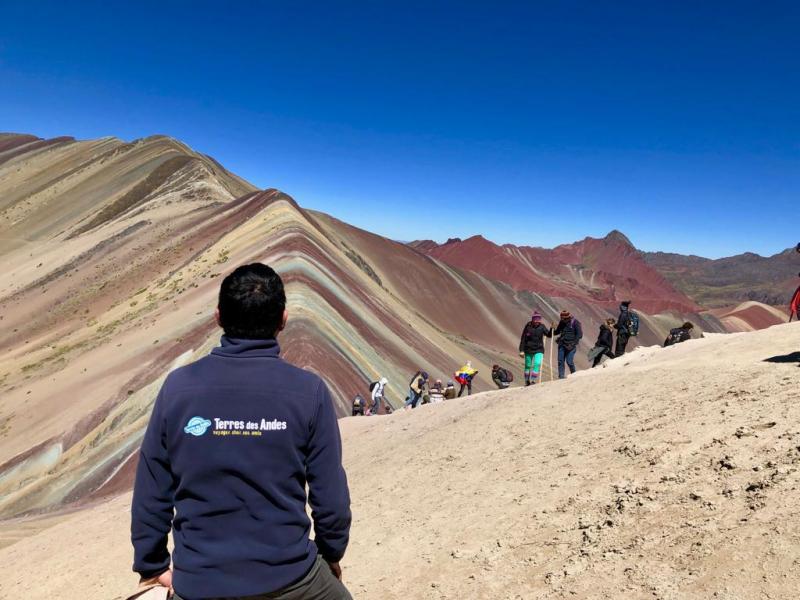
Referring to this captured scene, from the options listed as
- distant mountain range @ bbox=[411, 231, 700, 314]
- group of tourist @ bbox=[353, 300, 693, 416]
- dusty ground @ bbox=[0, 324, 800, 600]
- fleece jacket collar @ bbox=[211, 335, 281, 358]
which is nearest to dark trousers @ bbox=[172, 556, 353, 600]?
fleece jacket collar @ bbox=[211, 335, 281, 358]

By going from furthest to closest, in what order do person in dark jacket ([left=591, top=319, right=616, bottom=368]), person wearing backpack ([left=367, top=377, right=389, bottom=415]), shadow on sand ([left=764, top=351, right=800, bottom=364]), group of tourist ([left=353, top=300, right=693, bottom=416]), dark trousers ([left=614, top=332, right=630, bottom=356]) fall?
person wearing backpack ([left=367, top=377, right=389, bottom=415]) → dark trousers ([left=614, top=332, right=630, bottom=356]) → person in dark jacket ([left=591, top=319, right=616, bottom=368]) → group of tourist ([left=353, top=300, right=693, bottom=416]) → shadow on sand ([left=764, top=351, right=800, bottom=364])

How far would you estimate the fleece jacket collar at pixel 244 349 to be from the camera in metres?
2.07

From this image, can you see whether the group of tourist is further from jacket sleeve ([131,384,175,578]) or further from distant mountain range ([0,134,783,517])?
jacket sleeve ([131,384,175,578])

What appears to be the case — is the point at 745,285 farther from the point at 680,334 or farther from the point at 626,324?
the point at 626,324

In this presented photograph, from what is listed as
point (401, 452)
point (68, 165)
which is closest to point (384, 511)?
point (401, 452)

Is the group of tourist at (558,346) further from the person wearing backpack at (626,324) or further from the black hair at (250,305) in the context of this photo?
the black hair at (250,305)

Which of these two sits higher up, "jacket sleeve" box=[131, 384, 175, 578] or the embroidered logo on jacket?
the embroidered logo on jacket

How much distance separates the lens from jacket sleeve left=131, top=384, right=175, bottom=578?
2.07 m

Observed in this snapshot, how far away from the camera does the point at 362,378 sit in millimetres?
18203

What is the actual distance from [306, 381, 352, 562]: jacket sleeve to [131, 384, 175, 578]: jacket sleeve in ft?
A: 1.83

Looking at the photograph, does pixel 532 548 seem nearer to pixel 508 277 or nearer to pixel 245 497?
pixel 245 497

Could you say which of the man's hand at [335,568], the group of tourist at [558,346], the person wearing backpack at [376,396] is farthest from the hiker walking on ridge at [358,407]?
the man's hand at [335,568]

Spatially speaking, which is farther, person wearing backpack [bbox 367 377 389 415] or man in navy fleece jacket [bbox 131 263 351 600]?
person wearing backpack [bbox 367 377 389 415]

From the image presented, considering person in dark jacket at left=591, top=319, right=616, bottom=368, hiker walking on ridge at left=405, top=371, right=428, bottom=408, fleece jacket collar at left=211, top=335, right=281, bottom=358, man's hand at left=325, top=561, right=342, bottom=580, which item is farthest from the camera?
hiker walking on ridge at left=405, top=371, right=428, bottom=408
